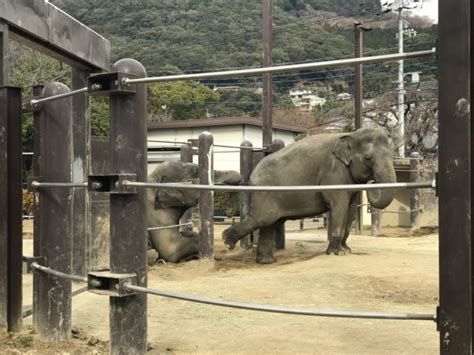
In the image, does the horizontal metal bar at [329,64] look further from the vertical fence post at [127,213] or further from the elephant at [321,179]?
the elephant at [321,179]

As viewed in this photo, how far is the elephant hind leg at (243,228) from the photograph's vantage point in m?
9.02

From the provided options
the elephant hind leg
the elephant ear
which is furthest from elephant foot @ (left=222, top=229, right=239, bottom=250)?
the elephant ear

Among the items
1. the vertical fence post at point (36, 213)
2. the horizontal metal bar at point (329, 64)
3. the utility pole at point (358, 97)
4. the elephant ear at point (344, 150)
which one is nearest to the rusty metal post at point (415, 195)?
the utility pole at point (358, 97)

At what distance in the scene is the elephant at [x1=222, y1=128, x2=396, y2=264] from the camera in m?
8.82

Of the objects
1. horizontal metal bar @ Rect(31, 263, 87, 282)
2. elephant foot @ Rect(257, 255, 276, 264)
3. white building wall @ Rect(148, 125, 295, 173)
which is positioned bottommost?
elephant foot @ Rect(257, 255, 276, 264)

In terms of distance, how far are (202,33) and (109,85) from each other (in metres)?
60.0

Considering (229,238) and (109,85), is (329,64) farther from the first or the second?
(229,238)

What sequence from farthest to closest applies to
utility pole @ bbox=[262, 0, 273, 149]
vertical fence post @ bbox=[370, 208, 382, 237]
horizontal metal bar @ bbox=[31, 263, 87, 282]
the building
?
the building, vertical fence post @ bbox=[370, 208, 382, 237], utility pole @ bbox=[262, 0, 273, 149], horizontal metal bar @ bbox=[31, 263, 87, 282]

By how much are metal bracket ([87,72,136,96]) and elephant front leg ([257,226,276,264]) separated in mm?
5999

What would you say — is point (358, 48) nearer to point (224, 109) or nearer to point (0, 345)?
→ point (0, 345)

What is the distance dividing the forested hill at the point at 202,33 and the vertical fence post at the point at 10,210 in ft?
155

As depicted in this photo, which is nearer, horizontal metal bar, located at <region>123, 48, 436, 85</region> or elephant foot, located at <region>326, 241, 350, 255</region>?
horizontal metal bar, located at <region>123, 48, 436, 85</region>

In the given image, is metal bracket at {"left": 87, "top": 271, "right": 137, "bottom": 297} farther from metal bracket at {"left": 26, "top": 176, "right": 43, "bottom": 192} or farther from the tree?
the tree

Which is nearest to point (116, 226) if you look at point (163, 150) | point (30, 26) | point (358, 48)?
point (30, 26)
